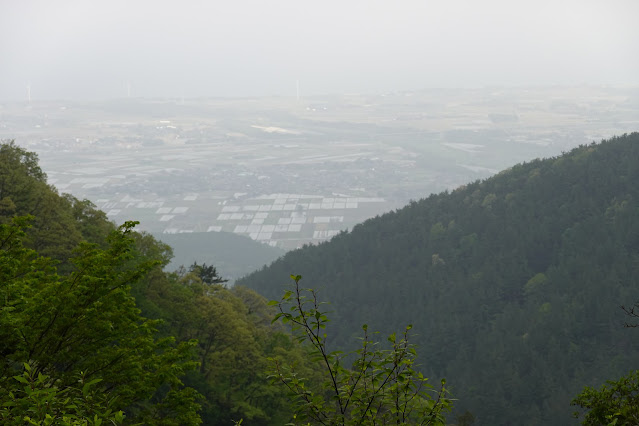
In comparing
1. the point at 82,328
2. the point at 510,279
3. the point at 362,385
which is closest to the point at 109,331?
the point at 82,328

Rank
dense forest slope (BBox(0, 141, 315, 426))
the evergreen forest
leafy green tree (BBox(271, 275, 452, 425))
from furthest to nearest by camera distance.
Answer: dense forest slope (BBox(0, 141, 315, 426)) < the evergreen forest < leafy green tree (BBox(271, 275, 452, 425))

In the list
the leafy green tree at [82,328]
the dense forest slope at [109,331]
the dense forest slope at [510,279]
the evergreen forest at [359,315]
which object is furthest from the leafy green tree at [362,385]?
the dense forest slope at [510,279]

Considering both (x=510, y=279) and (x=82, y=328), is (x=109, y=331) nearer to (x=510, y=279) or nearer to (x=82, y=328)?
(x=82, y=328)

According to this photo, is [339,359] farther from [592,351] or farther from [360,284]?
[360,284]

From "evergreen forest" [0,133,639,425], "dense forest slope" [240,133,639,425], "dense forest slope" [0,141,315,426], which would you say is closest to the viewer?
"evergreen forest" [0,133,639,425]

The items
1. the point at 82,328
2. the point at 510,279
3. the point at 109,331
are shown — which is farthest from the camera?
the point at 510,279

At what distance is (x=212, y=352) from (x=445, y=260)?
3841 inches

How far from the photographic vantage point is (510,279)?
130250mm

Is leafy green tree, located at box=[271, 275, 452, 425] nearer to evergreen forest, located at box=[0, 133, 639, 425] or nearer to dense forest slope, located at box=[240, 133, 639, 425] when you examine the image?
evergreen forest, located at box=[0, 133, 639, 425]

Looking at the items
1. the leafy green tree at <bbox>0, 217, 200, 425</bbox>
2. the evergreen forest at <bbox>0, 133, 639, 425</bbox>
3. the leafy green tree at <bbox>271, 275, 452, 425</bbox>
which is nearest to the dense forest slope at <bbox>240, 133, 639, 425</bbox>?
the evergreen forest at <bbox>0, 133, 639, 425</bbox>

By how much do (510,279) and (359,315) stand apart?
2976 centimetres

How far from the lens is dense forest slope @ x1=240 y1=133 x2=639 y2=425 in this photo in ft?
313

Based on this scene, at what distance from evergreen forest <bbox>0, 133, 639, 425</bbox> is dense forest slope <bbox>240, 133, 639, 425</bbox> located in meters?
0.41

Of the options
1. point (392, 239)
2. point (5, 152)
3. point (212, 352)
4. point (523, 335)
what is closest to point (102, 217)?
point (5, 152)
